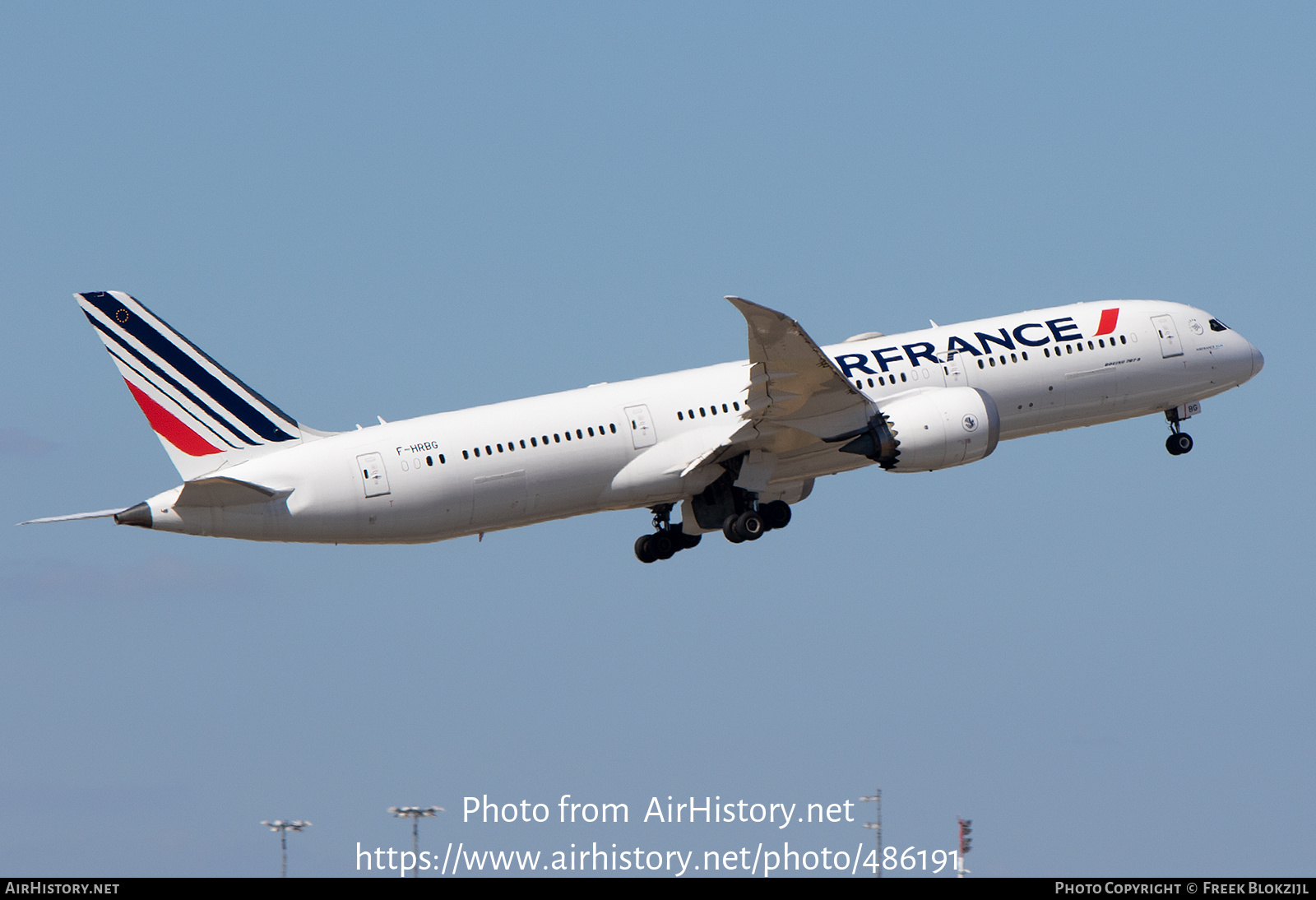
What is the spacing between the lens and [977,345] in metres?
51.4

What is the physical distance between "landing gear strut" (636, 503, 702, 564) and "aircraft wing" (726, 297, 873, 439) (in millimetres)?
6401

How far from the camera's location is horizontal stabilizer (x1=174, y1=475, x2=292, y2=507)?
43.8 m

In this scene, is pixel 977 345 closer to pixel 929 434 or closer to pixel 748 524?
pixel 929 434

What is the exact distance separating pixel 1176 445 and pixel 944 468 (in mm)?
10868

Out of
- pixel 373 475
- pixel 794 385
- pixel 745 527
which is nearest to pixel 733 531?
pixel 745 527

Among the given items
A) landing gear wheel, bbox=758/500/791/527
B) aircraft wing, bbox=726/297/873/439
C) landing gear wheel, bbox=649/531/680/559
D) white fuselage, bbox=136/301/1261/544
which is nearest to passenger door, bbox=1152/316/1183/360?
white fuselage, bbox=136/301/1261/544

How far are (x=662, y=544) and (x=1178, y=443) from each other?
16453 mm

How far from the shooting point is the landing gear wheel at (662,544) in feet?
176

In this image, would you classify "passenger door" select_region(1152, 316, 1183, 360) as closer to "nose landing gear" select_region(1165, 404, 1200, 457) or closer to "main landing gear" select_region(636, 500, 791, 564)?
"nose landing gear" select_region(1165, 404, 1200, 457)

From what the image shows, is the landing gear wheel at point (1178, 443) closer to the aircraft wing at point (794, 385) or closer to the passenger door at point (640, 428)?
the aircraft wing at point (794, 385)

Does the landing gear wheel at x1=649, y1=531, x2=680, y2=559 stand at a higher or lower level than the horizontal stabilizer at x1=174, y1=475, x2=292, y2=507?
higher

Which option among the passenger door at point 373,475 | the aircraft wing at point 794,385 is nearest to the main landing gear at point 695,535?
the aircraft wing at point 794,385
